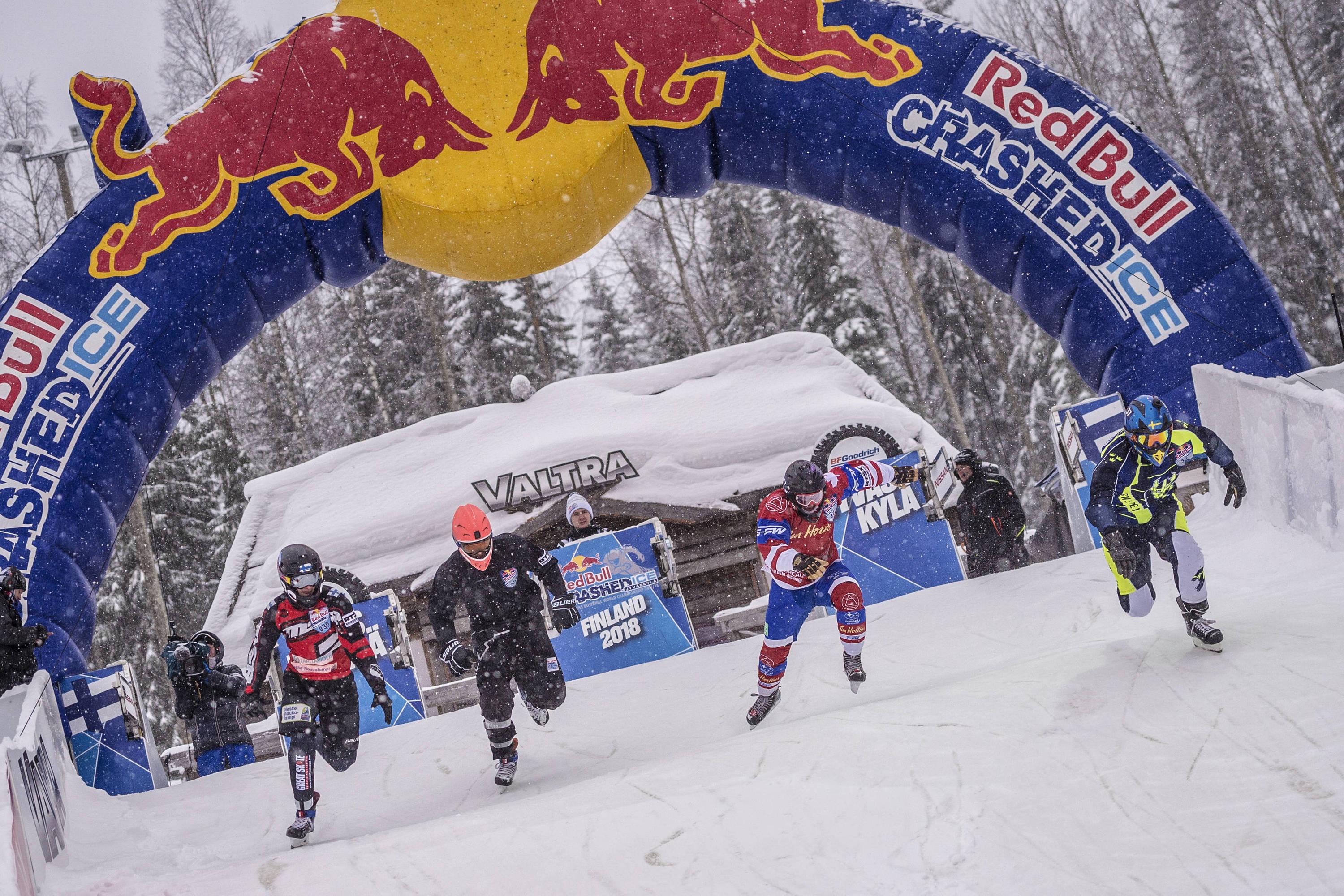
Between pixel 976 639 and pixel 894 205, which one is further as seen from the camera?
pixel 894 205

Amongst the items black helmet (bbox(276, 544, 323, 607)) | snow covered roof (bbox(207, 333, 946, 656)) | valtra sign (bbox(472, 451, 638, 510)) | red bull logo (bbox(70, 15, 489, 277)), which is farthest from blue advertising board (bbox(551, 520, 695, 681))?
valtra sign (bbox(472, 451, 638, 510))

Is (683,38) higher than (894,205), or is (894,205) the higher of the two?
(683,38)

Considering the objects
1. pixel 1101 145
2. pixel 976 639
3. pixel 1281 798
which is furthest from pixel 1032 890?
pixel 1101 145

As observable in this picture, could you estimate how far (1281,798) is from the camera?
4.32 meters

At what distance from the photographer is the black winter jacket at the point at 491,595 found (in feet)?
23.5

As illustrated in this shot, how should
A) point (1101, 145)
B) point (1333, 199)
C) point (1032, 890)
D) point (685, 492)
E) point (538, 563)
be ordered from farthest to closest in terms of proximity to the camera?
point (1333, 199) < point (685, 492) < point (1101, 145) < point (538, 563) < point (1032, 890)

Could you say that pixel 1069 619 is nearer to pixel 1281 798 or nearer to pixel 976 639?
pixel 976 639

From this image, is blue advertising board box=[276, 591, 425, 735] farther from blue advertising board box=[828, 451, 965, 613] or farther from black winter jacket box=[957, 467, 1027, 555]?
black winter jacket box=[957, 467, 1027, 555]

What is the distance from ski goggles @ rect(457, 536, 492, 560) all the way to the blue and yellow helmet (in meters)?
4.34

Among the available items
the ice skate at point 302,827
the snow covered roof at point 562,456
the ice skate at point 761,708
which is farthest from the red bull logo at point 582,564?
the snow covered roof at point 562,456

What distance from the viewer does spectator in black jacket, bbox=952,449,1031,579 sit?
9.95 metres

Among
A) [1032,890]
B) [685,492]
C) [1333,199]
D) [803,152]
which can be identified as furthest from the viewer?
[1333,199]

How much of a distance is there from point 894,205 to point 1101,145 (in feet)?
6.18

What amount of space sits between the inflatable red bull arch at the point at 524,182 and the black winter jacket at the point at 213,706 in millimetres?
918
